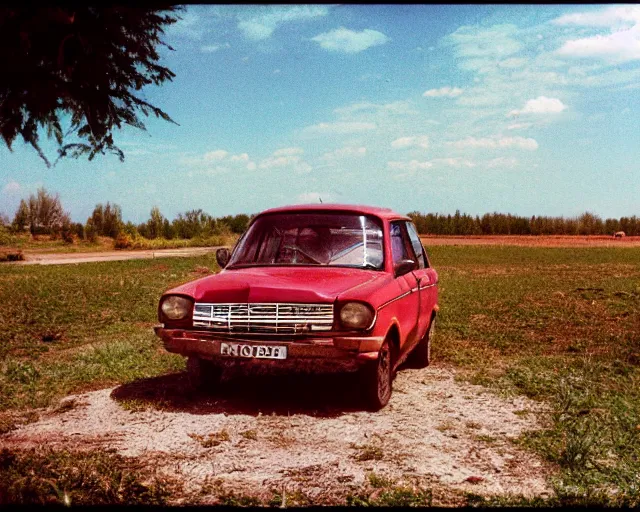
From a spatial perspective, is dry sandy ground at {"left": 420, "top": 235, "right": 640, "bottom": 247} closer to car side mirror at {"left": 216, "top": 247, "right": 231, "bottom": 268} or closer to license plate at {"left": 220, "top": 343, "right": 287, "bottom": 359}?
car side mirror at {"left": 216, "top": 247, "right": 231, "bottom": 268}

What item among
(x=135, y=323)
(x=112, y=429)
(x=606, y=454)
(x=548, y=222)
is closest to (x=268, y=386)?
(x=112, y=429)

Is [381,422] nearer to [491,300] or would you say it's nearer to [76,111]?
[76,111]

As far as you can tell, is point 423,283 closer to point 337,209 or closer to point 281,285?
point 337,209

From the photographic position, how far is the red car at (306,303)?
5488 millimetres

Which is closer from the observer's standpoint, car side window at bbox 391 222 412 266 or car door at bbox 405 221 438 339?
car side window at bbox 391 222 412 266

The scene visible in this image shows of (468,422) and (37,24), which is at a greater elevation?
(37,24)

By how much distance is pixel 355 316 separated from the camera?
18.0 ft

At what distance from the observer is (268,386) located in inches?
263

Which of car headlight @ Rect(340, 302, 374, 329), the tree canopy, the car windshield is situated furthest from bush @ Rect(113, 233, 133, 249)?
car headlight @ Rect(340, 302, 374, 329)

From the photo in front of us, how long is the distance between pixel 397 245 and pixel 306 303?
6.03ft

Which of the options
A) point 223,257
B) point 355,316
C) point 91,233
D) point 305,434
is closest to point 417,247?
point 223,257

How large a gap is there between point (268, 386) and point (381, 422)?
1.51 metres

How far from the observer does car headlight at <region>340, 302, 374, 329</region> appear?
548 cm

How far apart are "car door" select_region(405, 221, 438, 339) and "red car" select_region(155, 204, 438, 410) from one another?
0.34m
